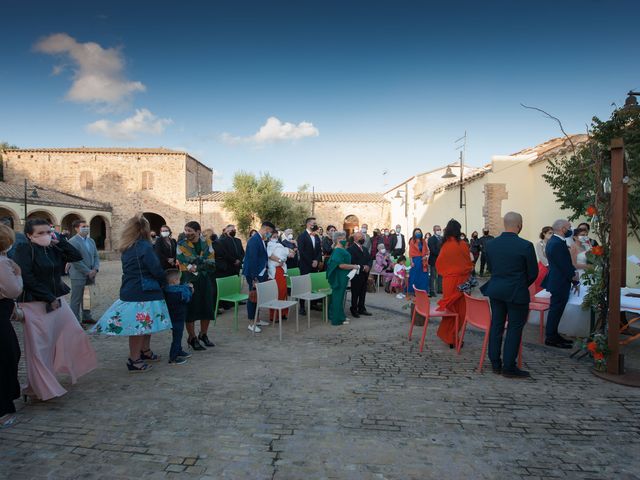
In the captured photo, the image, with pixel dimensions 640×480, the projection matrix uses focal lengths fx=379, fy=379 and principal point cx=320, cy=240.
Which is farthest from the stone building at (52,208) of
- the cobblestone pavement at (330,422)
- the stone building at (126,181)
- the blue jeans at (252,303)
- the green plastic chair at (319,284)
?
the cobblestone pavement at (330,422)

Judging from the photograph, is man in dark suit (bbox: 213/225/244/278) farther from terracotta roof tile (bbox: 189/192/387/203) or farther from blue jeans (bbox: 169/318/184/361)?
terracotta roof tile (bbox: 189/192/387/203)

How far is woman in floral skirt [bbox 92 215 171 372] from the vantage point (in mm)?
4039

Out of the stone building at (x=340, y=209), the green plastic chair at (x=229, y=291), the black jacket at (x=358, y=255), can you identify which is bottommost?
the green plastic chair at (x=229, y=291)

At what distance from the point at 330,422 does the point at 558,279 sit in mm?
4068

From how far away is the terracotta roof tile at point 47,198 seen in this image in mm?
21484

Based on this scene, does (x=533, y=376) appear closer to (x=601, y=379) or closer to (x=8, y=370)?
(x=601, y=379)

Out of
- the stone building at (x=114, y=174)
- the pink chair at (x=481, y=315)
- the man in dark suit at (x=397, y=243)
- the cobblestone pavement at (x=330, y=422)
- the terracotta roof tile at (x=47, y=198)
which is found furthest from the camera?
the stone building at (x=114, y=174)

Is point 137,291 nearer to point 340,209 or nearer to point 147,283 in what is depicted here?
point 147,283

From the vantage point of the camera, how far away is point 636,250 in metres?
8.11

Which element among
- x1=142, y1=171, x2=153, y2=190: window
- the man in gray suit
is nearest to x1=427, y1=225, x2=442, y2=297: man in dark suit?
the man in gray suit

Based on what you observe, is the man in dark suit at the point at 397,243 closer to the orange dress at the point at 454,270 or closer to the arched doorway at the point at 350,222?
the orange dress at the point at 454,270

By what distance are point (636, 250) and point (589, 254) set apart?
4.92 metres

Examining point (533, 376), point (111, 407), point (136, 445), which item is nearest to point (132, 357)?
point (111, 407)

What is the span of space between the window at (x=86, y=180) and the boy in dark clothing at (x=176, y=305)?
30389 millimetres
